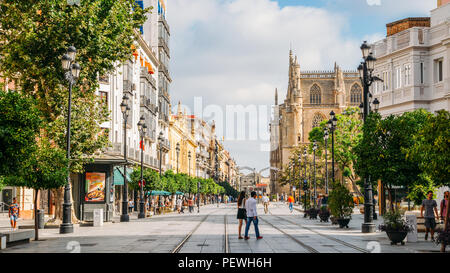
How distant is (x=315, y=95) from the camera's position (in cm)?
13638

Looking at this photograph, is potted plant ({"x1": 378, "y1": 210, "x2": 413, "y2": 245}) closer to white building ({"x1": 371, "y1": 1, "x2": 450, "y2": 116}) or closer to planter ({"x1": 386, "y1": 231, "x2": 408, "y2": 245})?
planter ({"x1": 386, "y1": 231, "x2": 408, "y2": 245})

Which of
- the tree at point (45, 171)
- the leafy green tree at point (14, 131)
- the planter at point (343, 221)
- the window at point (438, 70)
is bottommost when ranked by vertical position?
the planter at point (343, 221)

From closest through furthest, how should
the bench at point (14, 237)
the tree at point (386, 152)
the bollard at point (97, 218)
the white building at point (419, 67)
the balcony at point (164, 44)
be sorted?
the bench at point (14, 237) → the tree at point (386, 152) → the bollard at point (97, 218) → the white building at point (419, 67) → the balcony at point (164, 44)

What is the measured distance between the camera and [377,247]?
56.8 feet

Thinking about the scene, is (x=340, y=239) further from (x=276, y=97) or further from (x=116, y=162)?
(x=276, y=97)

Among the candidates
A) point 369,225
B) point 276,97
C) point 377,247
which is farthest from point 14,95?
point 276,97

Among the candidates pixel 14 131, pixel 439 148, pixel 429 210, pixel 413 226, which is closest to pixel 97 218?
pixel 14 131

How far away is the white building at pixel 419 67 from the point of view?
33753mm

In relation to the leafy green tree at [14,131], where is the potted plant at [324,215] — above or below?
below

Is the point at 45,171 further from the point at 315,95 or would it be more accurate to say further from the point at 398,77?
the point at 315,95

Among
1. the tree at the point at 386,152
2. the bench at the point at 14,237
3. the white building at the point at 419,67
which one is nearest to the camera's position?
the bench at the point at 14,237

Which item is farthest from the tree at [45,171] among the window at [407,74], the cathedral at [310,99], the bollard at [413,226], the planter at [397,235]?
the cathedral at [310,99]

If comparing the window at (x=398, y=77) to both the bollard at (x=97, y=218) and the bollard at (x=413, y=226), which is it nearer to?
the bollard at (x=413, y=226)

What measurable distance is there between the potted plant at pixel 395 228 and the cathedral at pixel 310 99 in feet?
370
